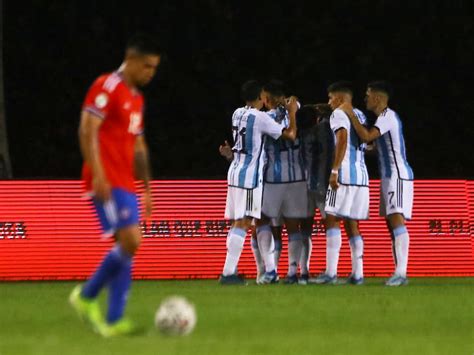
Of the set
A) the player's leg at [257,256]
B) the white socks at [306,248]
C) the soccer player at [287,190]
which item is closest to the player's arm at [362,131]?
the soccer player at [287,190]

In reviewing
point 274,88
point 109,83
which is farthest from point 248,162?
point 109,83

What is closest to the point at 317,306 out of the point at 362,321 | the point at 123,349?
the point at 362,321

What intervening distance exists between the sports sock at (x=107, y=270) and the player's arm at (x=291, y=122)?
6.03m

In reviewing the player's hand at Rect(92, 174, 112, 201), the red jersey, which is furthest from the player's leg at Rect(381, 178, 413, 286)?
the player's hand at Rect(92, 174, 112, 201)

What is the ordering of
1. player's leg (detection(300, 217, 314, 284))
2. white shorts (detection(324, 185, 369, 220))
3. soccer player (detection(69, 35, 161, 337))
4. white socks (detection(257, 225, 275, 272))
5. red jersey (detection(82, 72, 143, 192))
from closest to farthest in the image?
soccer player (detection(69, 35, 161, 337)) < red jersey (detection(82, 72, 143, 192)) < white shorts (detection(324, 185, 369, 220)) < white socks (detection(257, 225, 275, 272)) < player's leg (detection(300, 217, 314, 284))

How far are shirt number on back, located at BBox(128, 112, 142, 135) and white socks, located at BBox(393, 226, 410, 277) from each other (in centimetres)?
613

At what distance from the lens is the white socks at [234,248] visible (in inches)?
585

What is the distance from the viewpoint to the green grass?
325 inches

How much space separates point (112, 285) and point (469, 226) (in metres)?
9.05

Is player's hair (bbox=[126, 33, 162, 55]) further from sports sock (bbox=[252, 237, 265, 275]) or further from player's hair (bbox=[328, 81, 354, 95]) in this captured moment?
sports sock (bbox=[252, 237, 265, 275])

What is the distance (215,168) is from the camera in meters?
25.1

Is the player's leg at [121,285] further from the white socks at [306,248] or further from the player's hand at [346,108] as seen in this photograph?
the white socks at [306,248]

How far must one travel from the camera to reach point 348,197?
1495cm

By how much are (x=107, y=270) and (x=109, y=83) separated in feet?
3.86
